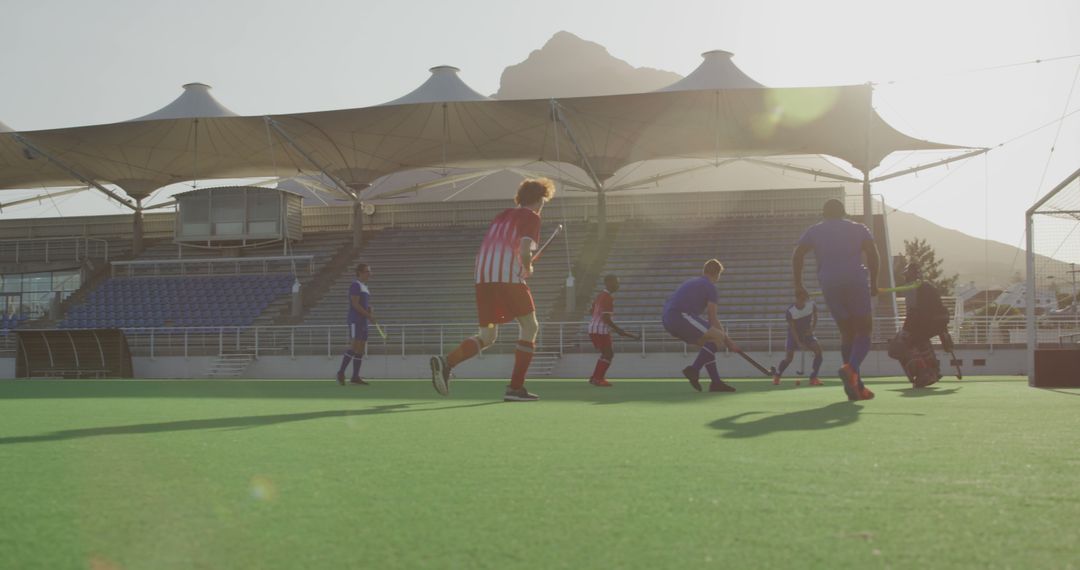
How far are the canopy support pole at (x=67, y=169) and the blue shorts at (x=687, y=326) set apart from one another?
28.9 metres

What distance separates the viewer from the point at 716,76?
28359 millimetres

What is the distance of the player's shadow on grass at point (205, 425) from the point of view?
4706mm

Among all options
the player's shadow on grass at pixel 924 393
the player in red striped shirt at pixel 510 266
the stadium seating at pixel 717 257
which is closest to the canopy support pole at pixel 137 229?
the stadium seating at pixel 717 257

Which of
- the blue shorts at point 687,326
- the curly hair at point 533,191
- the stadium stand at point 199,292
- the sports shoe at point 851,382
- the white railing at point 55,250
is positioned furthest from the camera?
the white railing at point 55,250

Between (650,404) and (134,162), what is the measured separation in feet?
104

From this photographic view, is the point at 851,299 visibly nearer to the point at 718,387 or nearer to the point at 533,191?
the point at 718,387

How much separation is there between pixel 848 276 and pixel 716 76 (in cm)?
2187

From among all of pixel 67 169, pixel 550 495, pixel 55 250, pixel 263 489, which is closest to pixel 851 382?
pixel 550 495

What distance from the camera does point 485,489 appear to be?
288 centimetres

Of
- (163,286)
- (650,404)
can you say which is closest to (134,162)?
(163,286)

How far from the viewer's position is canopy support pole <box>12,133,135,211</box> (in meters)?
32.3

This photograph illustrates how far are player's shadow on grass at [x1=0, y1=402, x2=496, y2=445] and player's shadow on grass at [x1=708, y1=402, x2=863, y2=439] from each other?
7.90 feet

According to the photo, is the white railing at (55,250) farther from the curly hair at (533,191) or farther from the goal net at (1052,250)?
the curly hair at (533,191)

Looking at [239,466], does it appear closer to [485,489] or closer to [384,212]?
[485,489]
